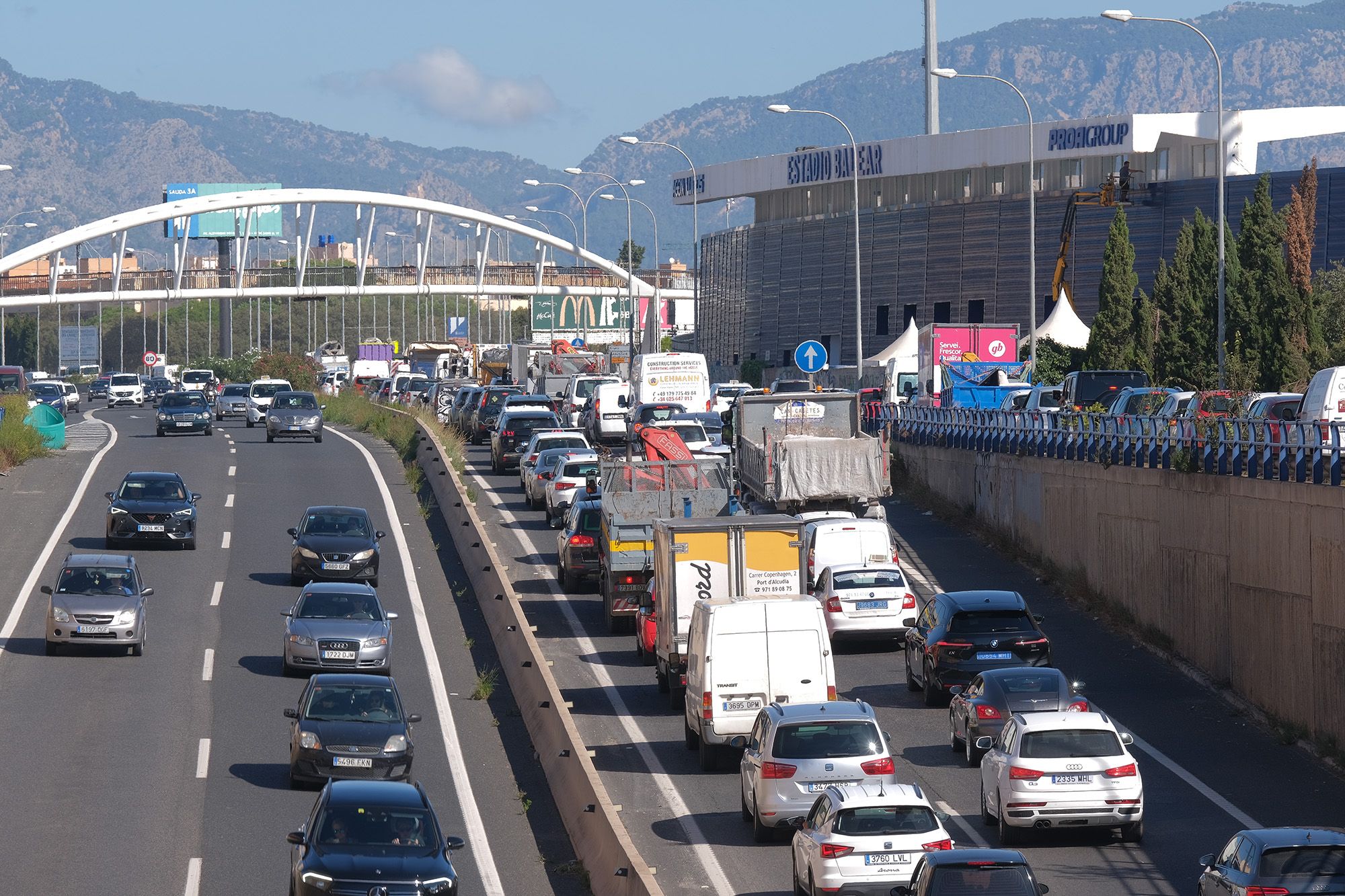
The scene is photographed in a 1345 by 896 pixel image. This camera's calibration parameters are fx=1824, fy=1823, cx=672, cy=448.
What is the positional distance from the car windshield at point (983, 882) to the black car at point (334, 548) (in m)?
21.8

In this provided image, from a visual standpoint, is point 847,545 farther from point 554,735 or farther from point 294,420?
point 294,420

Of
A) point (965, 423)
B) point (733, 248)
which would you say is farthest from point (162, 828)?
point (733, 248)

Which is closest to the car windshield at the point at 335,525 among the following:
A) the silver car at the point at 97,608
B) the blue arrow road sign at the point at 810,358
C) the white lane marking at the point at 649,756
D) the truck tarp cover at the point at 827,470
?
A: the white lane marking at the point at 649,756

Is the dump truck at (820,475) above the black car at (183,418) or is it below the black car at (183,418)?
below

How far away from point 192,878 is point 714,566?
1039 cm

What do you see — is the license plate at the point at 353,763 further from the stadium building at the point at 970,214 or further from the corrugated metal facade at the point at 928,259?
the stadium building at the point at 970,214

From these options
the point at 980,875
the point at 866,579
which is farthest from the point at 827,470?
the point at 980,875

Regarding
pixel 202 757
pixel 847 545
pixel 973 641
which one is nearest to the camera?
pixel 202 757

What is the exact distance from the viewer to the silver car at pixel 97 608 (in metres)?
28.7

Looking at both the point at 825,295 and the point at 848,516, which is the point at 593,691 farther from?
the point at 825,295

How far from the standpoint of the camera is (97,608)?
94.3ft

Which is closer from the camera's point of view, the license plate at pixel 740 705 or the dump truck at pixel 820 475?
the license plate at pixel 740 705

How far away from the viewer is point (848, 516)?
3397 cm

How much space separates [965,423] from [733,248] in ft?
219
